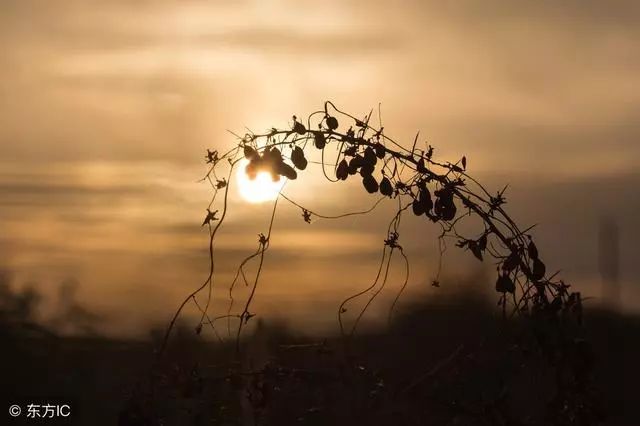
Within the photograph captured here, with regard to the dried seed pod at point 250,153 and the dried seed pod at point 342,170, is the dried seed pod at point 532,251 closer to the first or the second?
the dried seed pod at point 342,170

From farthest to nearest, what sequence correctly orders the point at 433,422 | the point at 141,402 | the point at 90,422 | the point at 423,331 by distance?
the point at 90,422, the point at 423,331, the point at 433,422, the point at 141,402

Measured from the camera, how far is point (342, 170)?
133 inches

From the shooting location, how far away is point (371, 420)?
3.44 meters

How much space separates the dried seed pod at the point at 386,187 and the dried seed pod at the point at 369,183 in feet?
0.09

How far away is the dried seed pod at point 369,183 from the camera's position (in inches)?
132

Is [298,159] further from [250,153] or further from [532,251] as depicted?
[532,251]

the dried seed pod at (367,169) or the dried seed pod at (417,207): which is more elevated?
the dried seed pod at (367,169)

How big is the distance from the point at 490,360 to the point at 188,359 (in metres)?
1.08

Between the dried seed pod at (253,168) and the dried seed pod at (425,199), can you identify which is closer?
the dried seed pod at (253,168)

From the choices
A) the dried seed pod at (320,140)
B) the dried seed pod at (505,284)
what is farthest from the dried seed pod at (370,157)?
the dried seed pod at (505,284)

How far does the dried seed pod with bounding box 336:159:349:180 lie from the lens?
11.1 ft

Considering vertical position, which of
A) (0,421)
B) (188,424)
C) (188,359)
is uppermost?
(188,359)

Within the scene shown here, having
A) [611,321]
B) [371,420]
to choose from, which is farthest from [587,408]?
[611,321]

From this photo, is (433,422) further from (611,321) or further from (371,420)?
(611,321)
